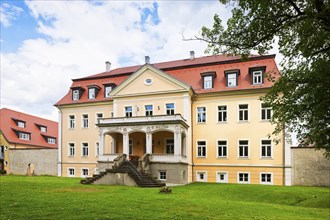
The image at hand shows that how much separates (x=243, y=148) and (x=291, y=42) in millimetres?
18669

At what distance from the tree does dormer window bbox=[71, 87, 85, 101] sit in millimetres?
25685

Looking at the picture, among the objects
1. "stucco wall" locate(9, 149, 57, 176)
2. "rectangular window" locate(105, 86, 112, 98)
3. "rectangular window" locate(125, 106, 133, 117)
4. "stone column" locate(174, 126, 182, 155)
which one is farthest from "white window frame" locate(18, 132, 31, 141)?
"stone column" locate(174, 126, 182, 155)

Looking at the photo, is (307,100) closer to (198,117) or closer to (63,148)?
(198,117)

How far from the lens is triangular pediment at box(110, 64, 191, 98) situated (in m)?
27.4

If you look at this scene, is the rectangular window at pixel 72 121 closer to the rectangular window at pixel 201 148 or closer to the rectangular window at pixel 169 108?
the rectangular window at pixel 169 108

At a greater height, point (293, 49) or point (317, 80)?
point (293, 49)

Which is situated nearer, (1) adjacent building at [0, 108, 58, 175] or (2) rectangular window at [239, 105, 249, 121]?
(2) rectangular window at [239, 105, 249, 121]

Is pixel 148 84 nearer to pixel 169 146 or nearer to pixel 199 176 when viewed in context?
pixel 169 146

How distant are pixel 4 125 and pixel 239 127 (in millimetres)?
32801

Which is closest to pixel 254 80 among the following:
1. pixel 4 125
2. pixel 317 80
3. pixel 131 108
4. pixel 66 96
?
pixel 131 108

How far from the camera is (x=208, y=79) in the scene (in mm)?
28094

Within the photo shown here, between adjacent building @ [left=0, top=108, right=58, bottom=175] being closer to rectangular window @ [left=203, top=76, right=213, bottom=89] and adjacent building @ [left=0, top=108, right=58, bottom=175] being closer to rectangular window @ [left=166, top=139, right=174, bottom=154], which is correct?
rectangular window @ [left=166, top=139, right=174, bottom=154]

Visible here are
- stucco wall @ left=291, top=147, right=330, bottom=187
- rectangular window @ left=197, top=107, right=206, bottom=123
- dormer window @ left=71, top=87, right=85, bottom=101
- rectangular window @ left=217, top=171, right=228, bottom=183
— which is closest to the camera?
stucco wall @ left=291, top=147, right=330, bottom=187

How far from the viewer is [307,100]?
9.99 meters
